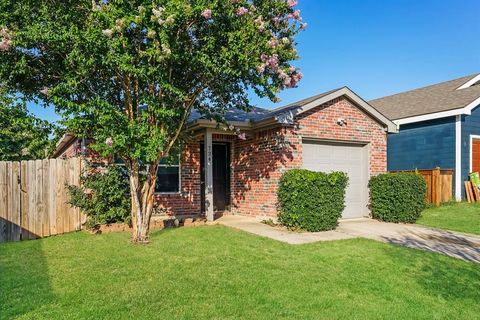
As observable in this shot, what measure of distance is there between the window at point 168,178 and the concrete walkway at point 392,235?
72.0 inches

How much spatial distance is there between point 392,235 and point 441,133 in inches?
312

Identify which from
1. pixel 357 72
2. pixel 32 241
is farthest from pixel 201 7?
pixel 357 72

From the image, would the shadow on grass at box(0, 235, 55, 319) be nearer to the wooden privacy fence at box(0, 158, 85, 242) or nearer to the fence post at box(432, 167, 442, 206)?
the wooden privacy fence at box(0, 158, 85, 242)

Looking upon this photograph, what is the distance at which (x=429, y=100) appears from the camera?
639 inches

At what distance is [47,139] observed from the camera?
830 cm

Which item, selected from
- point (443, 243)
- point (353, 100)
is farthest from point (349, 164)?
point (443, 243)

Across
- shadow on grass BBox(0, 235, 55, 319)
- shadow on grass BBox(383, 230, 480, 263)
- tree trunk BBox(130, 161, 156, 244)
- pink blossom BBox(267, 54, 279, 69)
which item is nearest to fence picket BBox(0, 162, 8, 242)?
shadow on grass BBox(0, 235, 55, 319)

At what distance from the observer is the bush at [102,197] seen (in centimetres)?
855

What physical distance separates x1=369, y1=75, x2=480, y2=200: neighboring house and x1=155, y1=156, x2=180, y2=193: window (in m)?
10.1

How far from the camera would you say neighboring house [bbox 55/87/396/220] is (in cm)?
1024

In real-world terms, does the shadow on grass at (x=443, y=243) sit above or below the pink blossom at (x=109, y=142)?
below

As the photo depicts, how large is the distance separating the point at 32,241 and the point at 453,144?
14123 mm

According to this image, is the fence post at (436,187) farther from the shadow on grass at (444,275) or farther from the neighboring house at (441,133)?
the shadow on grass at (444,275)

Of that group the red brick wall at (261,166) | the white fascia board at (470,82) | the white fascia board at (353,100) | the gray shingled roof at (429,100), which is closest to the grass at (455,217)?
the white fascia board at (353,100)
